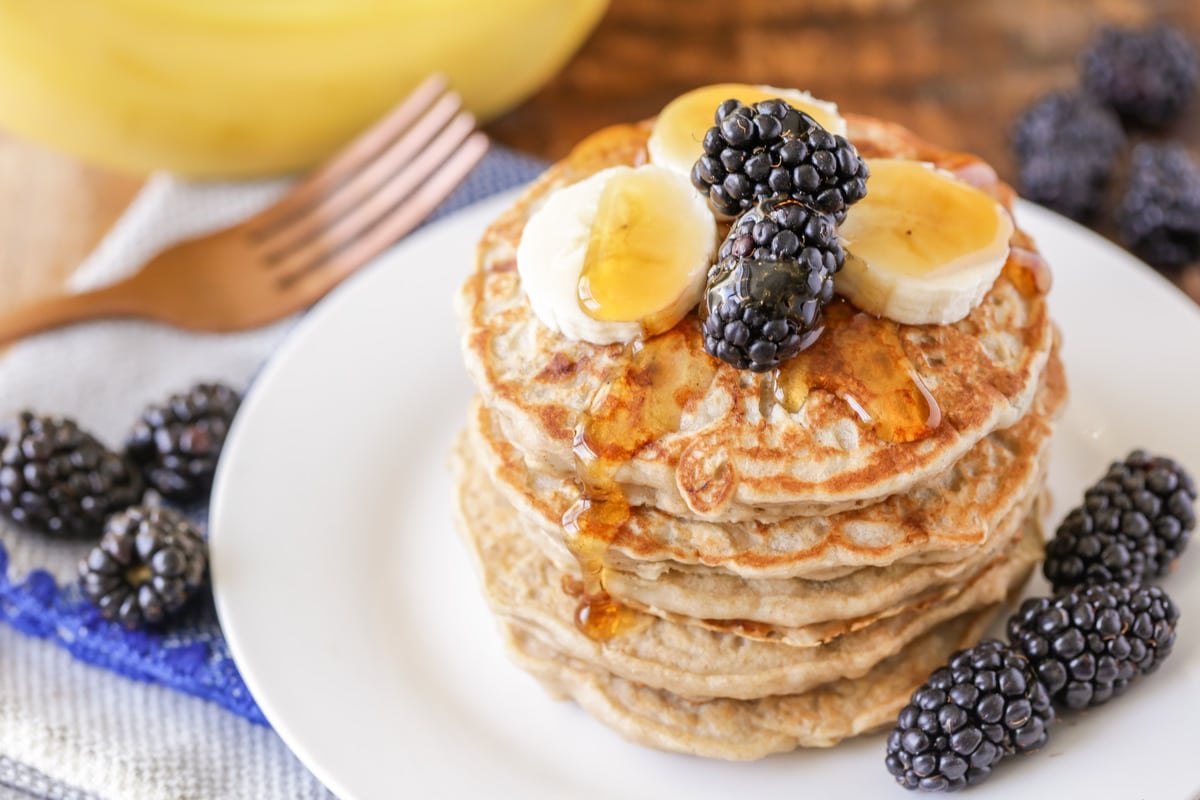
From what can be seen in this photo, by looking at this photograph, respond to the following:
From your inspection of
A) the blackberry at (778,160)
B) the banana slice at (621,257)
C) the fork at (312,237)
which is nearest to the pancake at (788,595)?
the banana slice at (621,257)

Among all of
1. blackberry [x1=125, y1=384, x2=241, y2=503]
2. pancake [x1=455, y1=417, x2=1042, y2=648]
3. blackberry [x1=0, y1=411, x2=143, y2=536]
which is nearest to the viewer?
pancake [x1=455, y1=417, x2=1042, y2=648]

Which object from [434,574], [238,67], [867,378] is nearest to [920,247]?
[867,378]

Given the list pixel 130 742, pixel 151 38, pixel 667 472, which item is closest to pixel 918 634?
pixel 667 472

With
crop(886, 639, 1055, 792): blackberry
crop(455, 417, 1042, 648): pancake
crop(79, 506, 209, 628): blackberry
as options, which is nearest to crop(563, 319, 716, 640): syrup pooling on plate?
crop(455, 417, 1042, 648): pancake

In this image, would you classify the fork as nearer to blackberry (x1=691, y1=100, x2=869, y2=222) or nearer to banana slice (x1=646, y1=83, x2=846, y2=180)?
banana slice (x1=646, y1=83, x2=846, y2=180)

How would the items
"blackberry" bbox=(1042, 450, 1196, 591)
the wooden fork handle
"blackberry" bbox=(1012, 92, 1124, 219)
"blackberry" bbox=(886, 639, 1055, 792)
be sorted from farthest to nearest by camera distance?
1. "blackberry" bbox=(1012, 92, 1124, 219)
2. the wooden fork handle
3. "blackberry" bbox=(1042, 450, 1196, 591)
4. "blackberry" bbox=(886, 639, 1055, 792)

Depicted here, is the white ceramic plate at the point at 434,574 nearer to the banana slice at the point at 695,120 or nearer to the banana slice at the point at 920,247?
the banana slice at the point at 920,247

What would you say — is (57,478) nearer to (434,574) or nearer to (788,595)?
(434,574)

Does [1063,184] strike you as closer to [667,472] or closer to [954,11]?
[954,11]

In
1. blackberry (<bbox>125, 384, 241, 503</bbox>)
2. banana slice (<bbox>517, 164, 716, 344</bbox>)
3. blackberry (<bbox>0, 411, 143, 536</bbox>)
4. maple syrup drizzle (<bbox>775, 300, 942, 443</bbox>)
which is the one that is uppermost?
banana slice (<bbox>517, 164, 716, 344</bbox>)
